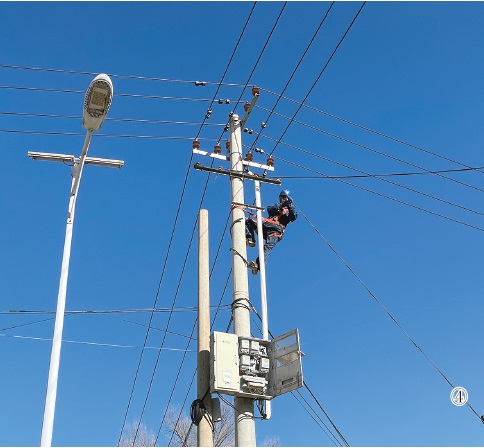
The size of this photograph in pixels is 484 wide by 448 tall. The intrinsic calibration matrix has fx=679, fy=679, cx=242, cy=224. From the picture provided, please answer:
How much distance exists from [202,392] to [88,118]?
3.52m

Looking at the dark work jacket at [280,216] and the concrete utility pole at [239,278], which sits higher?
the dark work jacket at [280,216]

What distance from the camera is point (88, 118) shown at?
7.23 meters

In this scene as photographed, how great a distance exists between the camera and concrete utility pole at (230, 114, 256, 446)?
26.6 feet

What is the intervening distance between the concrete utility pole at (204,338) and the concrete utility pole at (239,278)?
404 mm

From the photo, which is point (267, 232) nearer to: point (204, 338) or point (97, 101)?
point (204, 338)

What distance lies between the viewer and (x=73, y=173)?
25.7ft

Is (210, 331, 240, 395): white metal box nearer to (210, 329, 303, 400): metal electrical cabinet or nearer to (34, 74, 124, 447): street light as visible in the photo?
(210, 329, 303, 400): metal electrical cabinet

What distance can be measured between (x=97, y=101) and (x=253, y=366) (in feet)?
12.4

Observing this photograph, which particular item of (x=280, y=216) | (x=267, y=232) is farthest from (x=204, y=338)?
(x=280, y=216)

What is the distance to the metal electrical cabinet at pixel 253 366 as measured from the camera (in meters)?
8.21

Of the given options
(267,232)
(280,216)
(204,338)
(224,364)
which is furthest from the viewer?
(280,216)

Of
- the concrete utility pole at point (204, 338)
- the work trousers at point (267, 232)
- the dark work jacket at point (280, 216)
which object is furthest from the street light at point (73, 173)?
the dark work jacket at point (280, 216)

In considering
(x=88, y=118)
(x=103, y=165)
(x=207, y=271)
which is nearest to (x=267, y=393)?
(x=207, y=271)

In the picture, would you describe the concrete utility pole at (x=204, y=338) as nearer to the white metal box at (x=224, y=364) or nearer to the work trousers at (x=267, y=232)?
the white metal box at (x=224, y=364)
